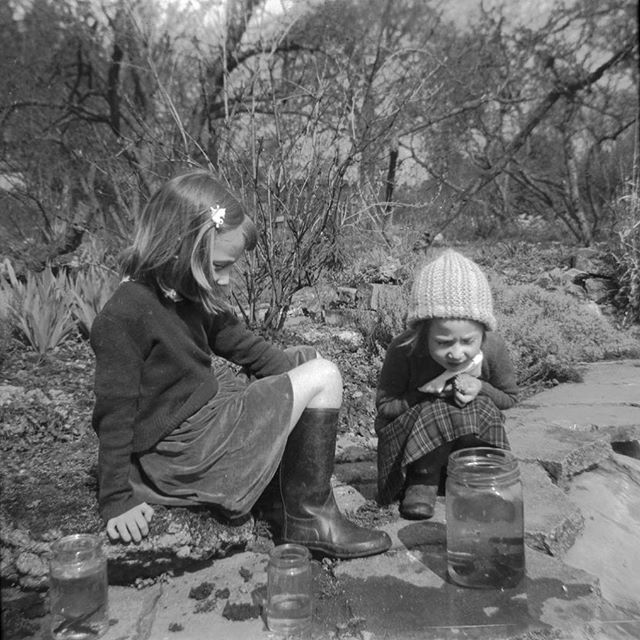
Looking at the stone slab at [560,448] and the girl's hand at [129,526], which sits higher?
the girl's hand at [129,526]

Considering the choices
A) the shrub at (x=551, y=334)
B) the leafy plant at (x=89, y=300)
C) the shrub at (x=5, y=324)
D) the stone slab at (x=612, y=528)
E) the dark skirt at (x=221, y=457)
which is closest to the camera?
the dark skirt at (x=221, y=457)

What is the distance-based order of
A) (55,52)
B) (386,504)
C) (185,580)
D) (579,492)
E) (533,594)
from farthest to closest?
(55,52)
(579,492)
(386,504)
(185,580)
(533,594)

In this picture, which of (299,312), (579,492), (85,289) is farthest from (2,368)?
(579,492)

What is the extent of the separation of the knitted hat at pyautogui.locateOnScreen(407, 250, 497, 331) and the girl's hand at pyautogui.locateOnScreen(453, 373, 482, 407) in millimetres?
193

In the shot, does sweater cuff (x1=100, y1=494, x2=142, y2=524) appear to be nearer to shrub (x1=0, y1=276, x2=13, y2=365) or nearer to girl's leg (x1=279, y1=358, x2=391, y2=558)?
girl's leg (x1=279, y1=358, x2=391, y2=558)

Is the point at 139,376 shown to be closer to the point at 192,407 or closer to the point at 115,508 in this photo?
the point at 192,407

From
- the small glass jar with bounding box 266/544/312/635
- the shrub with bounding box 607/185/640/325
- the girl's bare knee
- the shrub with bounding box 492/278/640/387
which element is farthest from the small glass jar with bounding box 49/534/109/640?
the shrub with bounding box 607/185/640/325

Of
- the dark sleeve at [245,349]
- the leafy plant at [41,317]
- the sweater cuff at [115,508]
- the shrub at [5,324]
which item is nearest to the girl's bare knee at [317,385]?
the dark sleeve at [245,349]

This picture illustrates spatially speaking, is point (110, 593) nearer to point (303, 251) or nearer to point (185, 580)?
point (185, 580)

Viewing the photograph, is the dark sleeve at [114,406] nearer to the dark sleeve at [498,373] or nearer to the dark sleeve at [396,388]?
the dark sleeve at [396,388]

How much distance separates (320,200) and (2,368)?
2.12 metres

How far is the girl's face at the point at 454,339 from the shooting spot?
234 centimetres

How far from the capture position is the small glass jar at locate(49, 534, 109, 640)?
1844 millimetres

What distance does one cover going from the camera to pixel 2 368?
4.07 m
